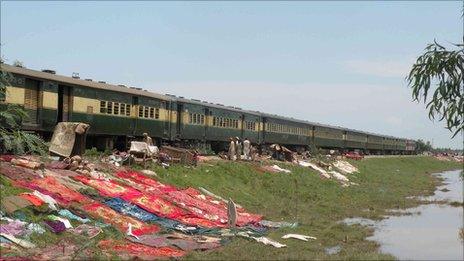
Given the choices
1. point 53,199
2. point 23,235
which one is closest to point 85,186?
point 53,199

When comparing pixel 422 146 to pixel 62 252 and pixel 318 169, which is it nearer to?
pixel 318 169

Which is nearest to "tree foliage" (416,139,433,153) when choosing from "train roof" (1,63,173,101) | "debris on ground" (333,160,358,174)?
"debris on ground" (333,160,358,174)

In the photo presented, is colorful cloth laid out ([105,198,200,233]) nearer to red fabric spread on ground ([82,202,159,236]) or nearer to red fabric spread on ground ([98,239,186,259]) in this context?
red fabric spread on ground ([82,202,159,236])

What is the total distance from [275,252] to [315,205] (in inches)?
562

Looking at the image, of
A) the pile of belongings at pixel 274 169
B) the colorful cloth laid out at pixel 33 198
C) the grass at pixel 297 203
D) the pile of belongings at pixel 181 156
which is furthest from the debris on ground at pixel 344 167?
the colorful cloth laid out at pixel 33 198

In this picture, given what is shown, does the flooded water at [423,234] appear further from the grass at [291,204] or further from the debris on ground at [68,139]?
the debris on ground at [68,139]

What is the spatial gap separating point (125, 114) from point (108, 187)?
10970 mm

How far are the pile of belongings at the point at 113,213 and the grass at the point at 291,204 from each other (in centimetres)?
36

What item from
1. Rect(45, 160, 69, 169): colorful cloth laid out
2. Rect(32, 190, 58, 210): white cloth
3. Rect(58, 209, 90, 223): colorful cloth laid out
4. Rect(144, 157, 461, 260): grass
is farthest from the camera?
Rect(45, 160, 69, 169): colorful cloth laid out

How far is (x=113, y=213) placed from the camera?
16.3 metres

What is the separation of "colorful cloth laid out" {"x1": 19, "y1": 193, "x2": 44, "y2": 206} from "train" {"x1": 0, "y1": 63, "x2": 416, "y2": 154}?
4.40 m

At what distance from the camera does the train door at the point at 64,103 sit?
24.8 meters

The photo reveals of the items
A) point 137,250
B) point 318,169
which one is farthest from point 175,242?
point 318,169

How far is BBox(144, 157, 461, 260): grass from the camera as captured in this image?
1527 centimetres
